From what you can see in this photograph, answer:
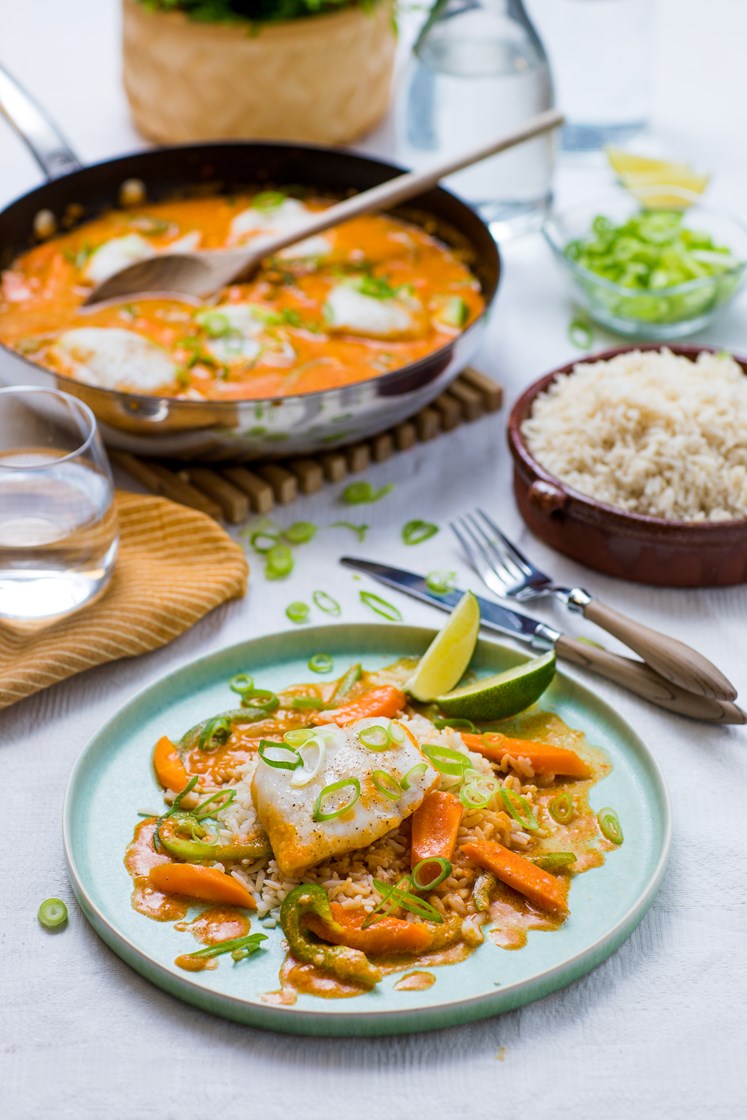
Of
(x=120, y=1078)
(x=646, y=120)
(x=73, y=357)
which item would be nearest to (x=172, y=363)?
(x=73, y=357)

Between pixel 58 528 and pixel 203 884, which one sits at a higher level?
pixel 58 528

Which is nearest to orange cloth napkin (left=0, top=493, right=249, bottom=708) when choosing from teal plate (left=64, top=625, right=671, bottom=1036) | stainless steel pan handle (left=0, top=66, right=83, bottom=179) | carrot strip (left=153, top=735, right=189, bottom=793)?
teal plate (left=64, top=625, right=671, bottom=1036)

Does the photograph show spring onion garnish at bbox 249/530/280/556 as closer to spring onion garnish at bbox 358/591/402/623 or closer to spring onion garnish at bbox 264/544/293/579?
spring onion garnish at bbox 264/544/293/579

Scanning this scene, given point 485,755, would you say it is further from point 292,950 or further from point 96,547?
point 96,547

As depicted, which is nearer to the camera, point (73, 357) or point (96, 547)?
point (96, 547)

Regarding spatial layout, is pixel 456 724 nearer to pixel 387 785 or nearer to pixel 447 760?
pixel 447 760

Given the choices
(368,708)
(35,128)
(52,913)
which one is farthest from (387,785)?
(35,128)

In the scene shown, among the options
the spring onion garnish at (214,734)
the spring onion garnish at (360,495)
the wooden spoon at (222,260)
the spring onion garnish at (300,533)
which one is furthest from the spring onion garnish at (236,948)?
the wooden spoon at (222,260)
